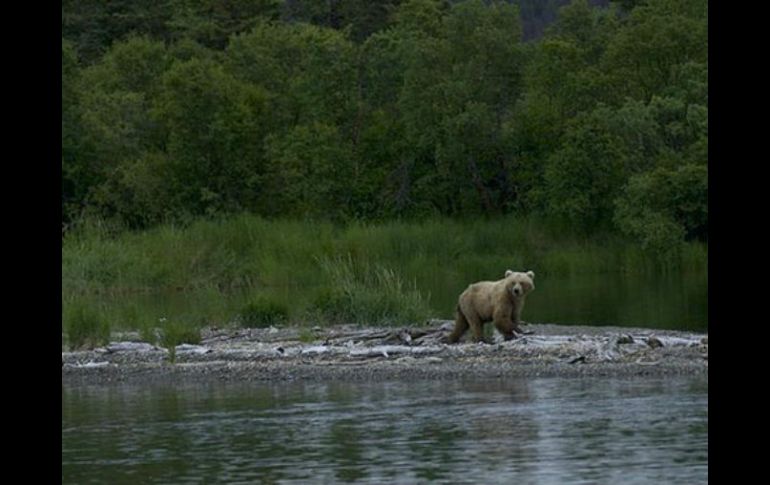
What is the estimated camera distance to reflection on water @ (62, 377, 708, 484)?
12.0 m

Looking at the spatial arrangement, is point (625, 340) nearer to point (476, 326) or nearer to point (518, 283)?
point (518, 283)

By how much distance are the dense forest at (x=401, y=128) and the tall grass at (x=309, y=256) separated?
142 centimetres

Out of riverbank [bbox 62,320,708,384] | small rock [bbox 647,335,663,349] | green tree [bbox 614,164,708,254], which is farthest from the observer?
green tree [bbox 614,164,708,254]

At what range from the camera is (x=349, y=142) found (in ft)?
171

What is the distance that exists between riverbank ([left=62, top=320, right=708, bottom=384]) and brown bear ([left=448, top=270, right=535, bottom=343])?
0.82 ft

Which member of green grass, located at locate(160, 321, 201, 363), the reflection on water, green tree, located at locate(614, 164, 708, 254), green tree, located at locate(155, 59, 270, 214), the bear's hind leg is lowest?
the reflection on water

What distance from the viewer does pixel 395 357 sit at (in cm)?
2039

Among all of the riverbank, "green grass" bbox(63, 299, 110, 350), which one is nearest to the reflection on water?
the riverbank

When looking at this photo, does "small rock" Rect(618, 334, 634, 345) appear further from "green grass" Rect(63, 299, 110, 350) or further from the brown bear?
"green grass" Rect(63, 299, 110, 350)

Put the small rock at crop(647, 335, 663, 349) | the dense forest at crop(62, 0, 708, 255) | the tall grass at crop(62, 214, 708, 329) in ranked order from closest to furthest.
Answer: the small rock at crop(647, 335, 663, 349) < the tall grass at crop(62, 214, 708, 329) < the dense forest at crop(62, 0, 708, 255)
